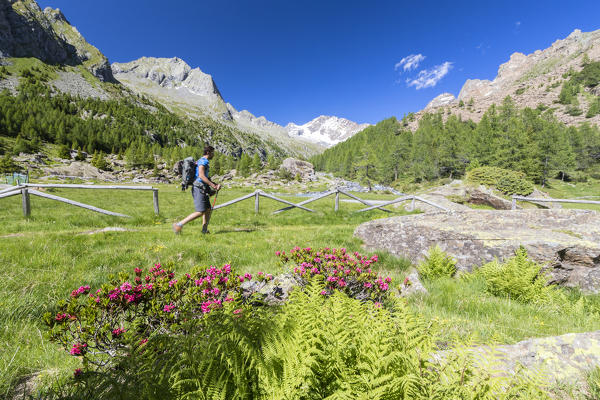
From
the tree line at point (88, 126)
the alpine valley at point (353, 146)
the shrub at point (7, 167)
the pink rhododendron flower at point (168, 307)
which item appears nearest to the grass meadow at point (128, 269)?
the pink rhododendron flower at point (168, 307)

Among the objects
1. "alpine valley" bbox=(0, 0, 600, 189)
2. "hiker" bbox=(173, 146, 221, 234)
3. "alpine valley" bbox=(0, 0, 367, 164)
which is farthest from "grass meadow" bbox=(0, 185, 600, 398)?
"alpine valley" bbox=(0, 0, 367, 164)

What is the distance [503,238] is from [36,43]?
19523cm

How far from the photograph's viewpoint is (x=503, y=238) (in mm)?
5281

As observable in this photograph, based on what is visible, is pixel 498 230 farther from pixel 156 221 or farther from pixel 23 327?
pixel 156 221

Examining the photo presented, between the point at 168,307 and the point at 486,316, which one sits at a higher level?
the point at 168,307

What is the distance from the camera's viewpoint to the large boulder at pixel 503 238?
15.2 feet

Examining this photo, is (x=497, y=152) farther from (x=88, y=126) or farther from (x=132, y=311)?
(x=88, y=126)

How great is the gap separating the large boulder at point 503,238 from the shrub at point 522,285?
0.70 metres

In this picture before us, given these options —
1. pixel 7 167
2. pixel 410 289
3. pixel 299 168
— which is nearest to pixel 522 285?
pixel 410 289

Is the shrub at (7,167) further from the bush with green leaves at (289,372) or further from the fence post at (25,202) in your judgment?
the bush with green leaves at (289,372)

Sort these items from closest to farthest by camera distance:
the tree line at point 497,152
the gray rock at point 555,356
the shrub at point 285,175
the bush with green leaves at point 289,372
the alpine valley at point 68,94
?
the bush with green leaves at point 289,372, the gray rock at point 555,356, the tree line at point 497,152, the shrub at point 285,175, the alpine valley at point 68,94

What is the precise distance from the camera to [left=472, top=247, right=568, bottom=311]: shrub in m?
3.93

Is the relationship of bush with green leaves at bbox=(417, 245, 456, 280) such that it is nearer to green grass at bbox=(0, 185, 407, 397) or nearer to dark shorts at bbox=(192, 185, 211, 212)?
green grass at bbox=(0, 185, 407, 397)

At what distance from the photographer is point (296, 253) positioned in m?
4.44
